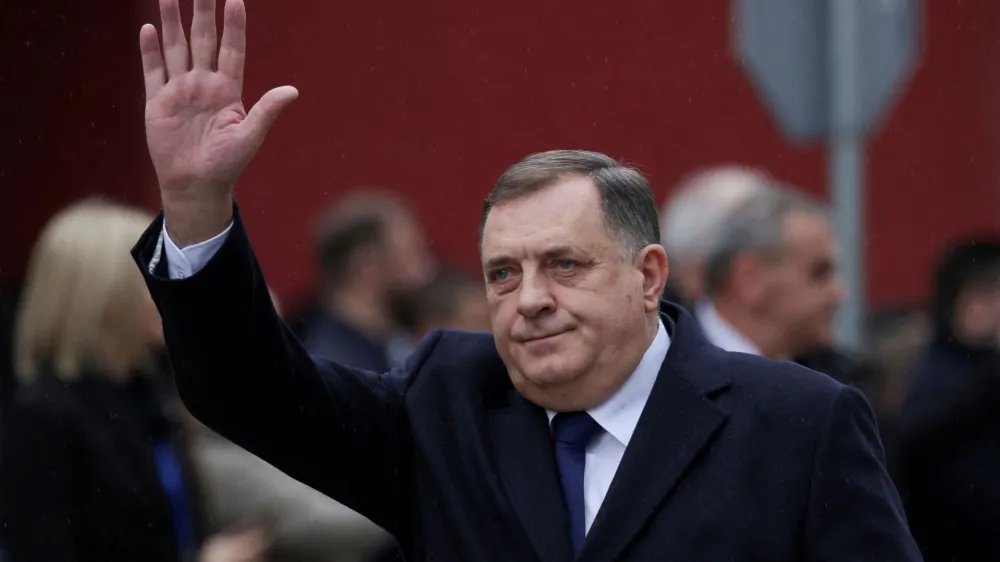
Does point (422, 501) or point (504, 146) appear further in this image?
point (504, 146)

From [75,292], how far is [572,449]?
2.05 meters

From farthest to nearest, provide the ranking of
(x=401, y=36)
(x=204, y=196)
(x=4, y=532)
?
(x=401, y=36), (x=4, y=532), (x=204, y=196)

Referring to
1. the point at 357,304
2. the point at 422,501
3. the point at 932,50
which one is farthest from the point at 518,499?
the point at 932,50

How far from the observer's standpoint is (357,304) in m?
8.12

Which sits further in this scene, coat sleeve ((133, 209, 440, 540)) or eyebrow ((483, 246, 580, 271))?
eyebrow ((483, 246, 580, 271))

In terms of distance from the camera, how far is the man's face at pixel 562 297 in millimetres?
4012

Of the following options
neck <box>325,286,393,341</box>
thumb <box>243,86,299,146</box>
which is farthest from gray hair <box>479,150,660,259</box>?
neck <box>325,286,393,341</box>

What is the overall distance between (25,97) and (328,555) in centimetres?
670

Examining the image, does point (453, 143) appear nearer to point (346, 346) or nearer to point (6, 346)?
point (6, 346)

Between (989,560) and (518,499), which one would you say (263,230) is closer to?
(989,560)

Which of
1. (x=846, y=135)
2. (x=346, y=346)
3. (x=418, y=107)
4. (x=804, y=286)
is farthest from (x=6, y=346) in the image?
(x=804, y=286)

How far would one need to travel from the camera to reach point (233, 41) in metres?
3.94

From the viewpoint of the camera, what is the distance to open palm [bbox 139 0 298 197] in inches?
152

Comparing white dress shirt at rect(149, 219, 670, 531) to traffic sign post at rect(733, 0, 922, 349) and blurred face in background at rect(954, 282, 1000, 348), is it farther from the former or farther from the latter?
blurred face in background at rect(954, 282, 1000, 348)
